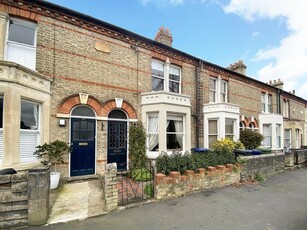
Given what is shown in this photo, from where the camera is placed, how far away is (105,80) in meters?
8.23

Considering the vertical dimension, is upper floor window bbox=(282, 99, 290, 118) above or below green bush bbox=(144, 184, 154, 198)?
above

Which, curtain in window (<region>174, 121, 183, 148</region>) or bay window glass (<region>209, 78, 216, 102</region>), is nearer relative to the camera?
curtain in window (<region>174, 121, 183, 148</region>)

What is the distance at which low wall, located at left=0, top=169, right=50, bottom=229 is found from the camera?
385cm

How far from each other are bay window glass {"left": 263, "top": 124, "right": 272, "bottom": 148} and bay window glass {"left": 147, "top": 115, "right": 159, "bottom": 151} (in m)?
10.6

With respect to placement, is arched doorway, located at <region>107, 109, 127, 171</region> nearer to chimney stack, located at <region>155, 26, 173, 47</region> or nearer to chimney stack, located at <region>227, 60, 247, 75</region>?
chimney stack, located at <region>155, 26, 173, 47</region>

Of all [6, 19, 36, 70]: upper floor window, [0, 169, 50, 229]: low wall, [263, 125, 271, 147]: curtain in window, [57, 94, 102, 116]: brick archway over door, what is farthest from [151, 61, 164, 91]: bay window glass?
[263, 125, 271, 147]: curtain in window

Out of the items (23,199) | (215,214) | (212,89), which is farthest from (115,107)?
(212,89)

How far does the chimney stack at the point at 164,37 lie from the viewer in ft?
36.6

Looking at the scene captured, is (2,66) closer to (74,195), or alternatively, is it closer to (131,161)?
(74,195)

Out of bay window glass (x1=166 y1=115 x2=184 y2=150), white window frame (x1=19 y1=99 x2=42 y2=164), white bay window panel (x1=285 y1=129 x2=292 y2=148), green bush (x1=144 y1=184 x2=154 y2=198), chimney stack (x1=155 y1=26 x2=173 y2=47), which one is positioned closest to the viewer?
green bush (x1=144 y1=184 x2=154 y2=198)

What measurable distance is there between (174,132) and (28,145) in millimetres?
6077

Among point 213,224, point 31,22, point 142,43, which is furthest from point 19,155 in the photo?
point 142,43

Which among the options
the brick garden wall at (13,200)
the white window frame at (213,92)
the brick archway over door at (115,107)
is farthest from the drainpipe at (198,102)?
the brick garden wall at (13,200)

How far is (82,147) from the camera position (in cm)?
754
